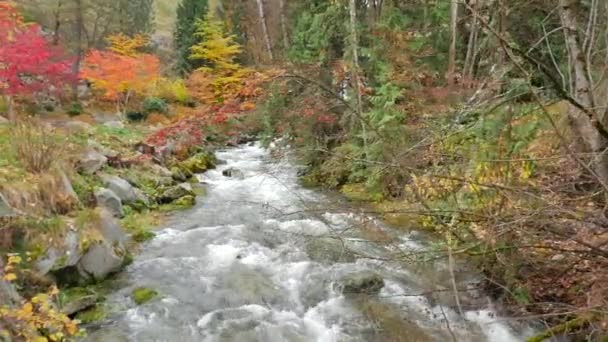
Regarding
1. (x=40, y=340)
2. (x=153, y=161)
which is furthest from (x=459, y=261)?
(x=153, y=161)

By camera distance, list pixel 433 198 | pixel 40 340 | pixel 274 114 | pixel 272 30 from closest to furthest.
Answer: pixel 40 340
pixel 433 198
pixel 274 114
pixel 272 30

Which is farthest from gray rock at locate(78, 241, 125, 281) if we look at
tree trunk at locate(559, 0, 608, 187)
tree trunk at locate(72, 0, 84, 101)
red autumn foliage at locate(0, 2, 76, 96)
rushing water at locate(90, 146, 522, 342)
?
A: tree trunk at locate(72, 0, 84, 101)

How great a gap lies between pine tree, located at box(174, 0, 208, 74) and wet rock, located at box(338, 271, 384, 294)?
23840 mm

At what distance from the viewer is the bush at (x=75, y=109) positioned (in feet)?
71.0

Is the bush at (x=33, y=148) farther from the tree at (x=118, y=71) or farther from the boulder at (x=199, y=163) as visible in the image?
the tree at (x=118, y=71)

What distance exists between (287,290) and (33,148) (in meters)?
4.82

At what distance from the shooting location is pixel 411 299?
6.27 meters

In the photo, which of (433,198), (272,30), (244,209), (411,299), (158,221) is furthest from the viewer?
(272,30)

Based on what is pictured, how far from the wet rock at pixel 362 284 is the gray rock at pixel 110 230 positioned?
3.62 metres

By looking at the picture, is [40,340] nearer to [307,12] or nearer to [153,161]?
[153,161]

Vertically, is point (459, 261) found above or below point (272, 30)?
below

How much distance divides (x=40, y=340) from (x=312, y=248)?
4.78 m

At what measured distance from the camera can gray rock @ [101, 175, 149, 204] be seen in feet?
33.5

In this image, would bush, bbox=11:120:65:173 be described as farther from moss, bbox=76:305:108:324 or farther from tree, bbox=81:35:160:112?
tree, bbox=81:35:160:112
